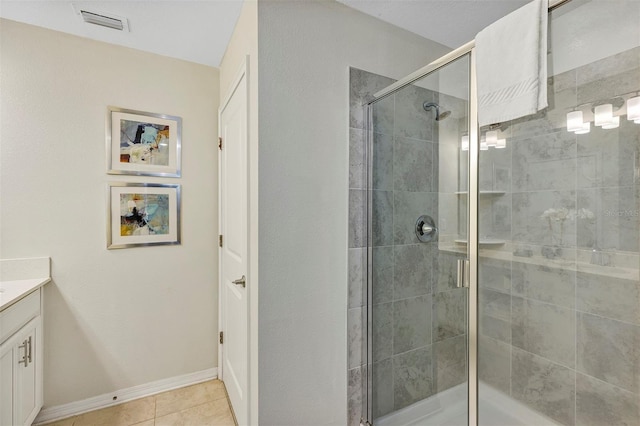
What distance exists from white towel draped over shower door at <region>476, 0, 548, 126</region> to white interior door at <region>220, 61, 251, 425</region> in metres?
1.10

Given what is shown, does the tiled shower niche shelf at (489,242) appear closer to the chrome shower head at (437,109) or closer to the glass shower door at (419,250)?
the glass shower door at (419,250)

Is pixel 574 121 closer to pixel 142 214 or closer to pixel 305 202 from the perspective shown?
pixel 305 202

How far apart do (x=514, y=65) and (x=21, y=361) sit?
266 cm

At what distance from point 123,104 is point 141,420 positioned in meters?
2.08

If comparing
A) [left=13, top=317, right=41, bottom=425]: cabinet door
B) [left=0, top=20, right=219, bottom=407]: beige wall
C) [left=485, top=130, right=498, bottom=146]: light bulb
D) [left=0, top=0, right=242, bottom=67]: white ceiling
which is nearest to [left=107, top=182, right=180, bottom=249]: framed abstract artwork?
[left=0, top=20, right=219, bottom=407]: beige wall

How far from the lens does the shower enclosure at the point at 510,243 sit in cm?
124

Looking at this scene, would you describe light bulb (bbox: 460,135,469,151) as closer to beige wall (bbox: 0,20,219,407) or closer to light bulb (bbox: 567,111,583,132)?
light bulb (bbox: 567,111,583,132)

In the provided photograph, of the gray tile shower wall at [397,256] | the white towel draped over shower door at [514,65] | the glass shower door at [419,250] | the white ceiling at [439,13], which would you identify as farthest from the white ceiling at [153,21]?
the white towel draped over shower door at [514,65]

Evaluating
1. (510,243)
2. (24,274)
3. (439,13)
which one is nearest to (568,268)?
(510,243)

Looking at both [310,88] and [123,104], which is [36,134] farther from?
[310,88]

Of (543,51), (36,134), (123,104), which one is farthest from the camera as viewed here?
(123,104)

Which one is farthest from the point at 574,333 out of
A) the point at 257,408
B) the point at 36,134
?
the point at 36,134

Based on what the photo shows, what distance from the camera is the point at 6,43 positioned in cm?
171

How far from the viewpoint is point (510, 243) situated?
1549mm
